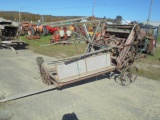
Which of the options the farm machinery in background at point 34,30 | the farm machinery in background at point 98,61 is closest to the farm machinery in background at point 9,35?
the farm machinery in background at point 34,30

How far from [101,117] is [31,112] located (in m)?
1.87

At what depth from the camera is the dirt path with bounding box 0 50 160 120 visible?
4.94 m

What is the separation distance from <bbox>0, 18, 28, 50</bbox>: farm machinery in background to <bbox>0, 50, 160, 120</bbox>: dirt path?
21.8 ft

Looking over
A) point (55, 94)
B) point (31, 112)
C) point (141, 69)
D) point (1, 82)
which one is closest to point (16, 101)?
point (31, 112)

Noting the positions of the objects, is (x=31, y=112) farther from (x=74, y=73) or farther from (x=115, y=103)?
(x=115, y=103)

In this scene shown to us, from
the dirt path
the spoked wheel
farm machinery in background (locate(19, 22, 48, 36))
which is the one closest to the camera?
the dirt path

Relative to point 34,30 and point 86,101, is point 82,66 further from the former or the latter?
point 34,30

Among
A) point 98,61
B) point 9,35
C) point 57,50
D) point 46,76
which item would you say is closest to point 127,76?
point 98,61

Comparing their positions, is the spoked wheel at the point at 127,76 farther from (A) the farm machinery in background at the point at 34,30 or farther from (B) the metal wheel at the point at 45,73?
(A) the farm machinery in background at the point at 34,30

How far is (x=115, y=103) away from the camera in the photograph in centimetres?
568

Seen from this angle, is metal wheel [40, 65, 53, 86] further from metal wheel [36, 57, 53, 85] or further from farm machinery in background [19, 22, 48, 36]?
farm machinery in background [19, 22, 48, 36]

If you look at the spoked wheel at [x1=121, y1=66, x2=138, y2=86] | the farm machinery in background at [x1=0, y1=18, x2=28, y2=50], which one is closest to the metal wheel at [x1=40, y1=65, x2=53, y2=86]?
the spoked wheel at [x1=121, y1=66, x2=138, y2=86]

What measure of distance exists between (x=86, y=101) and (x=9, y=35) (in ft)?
39.1

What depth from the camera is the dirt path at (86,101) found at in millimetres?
4941
